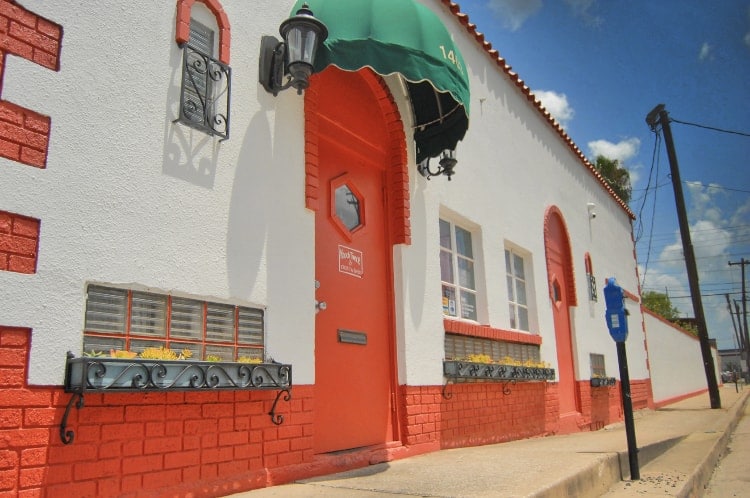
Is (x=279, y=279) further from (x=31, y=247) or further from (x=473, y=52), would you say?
(x=473, y=52)

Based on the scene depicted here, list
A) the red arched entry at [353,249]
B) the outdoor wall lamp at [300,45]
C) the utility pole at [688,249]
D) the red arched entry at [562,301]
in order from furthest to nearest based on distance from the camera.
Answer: the utility pole at [688,249] < the red arched entry at [562,301] < the red arched entry at [353,249] < the outdoor wall lamp at [300,45]

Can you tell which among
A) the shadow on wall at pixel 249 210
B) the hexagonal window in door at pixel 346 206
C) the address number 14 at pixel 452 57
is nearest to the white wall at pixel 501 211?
the hexagonal window in door at pixel 346 206

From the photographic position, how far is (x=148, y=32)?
4.11 metres

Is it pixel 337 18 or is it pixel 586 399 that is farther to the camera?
pixel 586 399

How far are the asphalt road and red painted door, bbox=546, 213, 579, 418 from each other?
2479 mm

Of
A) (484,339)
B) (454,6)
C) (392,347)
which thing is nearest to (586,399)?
(484,339)

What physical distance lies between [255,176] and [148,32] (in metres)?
1.24

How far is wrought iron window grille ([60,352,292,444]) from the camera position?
10.7ft

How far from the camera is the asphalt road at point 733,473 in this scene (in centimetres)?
619

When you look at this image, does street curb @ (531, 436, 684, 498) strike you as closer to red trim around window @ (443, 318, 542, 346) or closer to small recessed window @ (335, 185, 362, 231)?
red trim around window @ (443, 318, 542, 346)

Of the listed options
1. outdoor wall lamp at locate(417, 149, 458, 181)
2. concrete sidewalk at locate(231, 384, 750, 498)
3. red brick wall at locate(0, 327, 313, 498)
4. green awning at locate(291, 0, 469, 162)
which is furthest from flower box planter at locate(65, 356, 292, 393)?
outdoor wall lamp at locate(417, 149, 458, 181)

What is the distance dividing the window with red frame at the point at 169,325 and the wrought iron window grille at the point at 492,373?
285cm

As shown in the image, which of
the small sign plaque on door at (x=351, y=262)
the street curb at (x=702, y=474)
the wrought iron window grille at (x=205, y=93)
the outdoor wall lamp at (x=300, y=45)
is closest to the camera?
the wrought iron window grille at (x=205, y=93)

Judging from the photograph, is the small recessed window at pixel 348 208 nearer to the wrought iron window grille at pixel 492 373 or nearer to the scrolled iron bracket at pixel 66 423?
the wrought iron window grille at pixel 492 373
